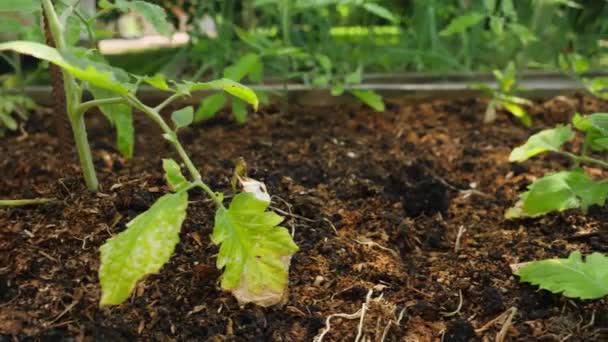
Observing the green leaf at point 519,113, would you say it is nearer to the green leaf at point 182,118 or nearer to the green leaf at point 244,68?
the green leaf at point 244,68

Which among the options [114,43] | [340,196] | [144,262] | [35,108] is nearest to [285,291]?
[144,262]

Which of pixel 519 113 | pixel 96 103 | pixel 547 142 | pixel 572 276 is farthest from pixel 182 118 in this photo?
pixel 519 113

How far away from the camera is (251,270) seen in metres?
1.02

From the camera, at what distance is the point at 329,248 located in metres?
1.26

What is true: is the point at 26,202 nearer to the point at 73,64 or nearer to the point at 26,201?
the point at 26,201

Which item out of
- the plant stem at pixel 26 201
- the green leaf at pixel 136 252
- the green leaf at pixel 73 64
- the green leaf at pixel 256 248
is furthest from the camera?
the plant stem at pixel 26 201

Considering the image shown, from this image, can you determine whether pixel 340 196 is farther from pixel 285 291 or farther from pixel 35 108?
pixel 35 108

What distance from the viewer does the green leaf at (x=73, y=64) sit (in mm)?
802

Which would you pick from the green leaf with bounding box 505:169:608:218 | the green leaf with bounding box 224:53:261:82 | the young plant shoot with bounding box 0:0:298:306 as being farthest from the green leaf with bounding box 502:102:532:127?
the young plant shoot with bounding box 0:0:298:306

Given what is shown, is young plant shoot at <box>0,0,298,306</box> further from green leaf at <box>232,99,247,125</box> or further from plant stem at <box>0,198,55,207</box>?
green leaf at <box>232,99,247,125</box>

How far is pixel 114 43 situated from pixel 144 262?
2579 mm

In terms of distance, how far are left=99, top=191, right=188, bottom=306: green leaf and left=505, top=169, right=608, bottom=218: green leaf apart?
805 mm

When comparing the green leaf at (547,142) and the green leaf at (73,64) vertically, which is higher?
the green leaf at (73,64)

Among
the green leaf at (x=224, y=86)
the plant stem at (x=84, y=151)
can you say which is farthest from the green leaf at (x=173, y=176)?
the plant stem at (x=84, y=151)
